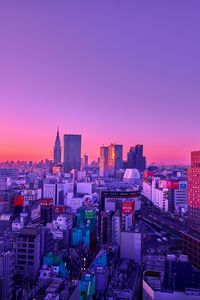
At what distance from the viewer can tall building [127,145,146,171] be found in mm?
54812

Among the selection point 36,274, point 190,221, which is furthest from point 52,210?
point 36,274

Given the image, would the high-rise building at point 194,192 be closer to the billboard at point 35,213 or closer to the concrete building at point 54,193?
the billboard at point 35,213

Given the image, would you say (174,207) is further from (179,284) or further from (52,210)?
(179,284)

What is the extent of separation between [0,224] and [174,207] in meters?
15.2

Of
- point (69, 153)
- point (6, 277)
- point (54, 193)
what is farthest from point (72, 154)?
point (6, 277)

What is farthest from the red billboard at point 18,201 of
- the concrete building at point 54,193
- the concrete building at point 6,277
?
the concrete building at point 6,277

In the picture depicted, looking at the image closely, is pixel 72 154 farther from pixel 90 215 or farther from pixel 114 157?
pixel 90 215

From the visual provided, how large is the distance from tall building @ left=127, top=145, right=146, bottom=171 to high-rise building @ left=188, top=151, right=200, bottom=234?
35939 millimetres

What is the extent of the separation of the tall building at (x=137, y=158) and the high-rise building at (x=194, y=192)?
35.9m

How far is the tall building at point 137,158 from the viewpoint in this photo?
180 ft

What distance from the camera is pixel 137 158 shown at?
55250 mm

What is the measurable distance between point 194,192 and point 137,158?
3679 cm

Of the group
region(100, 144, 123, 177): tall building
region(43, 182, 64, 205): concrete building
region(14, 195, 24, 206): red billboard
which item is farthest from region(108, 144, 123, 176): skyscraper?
region(14, 195, 24, 206): red billboard

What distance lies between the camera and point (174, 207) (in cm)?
2670
